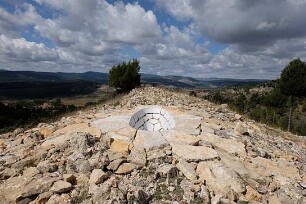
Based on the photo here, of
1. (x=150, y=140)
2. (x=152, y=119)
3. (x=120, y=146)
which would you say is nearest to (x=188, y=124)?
(x=152, y=119)

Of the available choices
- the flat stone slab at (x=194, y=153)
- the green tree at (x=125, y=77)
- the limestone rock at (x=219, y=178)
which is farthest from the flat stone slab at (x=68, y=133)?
the green tree at (x=125, y=77)

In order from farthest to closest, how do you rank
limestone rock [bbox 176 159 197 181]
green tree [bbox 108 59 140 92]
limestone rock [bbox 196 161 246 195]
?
1. green tree [bbox 108 59 140 92]
2. limestone rock [bbox 176 159 197 181]
3. limestone rock [bbox 196 161 246 195]

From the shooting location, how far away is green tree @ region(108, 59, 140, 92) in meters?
35.9

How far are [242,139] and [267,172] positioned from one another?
120 inches

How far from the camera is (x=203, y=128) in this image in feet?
44.3

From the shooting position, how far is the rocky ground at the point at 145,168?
8422mm

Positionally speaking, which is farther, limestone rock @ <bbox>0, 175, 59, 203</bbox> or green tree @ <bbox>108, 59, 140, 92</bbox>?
green tree @ <bbox>108, 59, 140, 92</bbox>

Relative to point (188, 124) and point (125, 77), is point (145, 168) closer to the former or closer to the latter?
point (188, 124)

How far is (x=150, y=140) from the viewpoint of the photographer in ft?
37.3

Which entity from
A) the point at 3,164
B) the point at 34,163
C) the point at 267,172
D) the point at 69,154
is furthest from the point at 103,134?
the point at 267,172

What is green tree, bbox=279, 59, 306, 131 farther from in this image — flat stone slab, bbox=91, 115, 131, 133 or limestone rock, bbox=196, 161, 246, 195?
limestone rock, bbox=196, 161, 246, 195

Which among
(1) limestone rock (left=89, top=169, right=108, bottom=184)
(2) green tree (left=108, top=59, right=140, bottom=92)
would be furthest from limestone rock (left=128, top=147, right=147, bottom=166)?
(2) green tree (left=108, top=59, right=140, bottom=92)

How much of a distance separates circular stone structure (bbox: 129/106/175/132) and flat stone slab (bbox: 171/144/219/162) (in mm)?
3672

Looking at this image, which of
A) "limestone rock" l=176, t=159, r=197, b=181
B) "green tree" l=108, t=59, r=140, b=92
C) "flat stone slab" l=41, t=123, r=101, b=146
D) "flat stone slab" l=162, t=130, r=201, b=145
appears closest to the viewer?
"limestone rock" l=176, t=159, r=197, b=181
